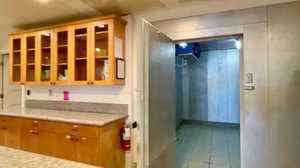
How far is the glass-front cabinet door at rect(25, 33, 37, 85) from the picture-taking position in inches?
110

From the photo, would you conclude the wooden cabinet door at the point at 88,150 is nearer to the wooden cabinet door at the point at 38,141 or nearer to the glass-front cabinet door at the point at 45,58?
the wooden cabinet door at the point at 38,141

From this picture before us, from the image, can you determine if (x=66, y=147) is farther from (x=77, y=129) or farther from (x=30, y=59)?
(x=30, y=59)

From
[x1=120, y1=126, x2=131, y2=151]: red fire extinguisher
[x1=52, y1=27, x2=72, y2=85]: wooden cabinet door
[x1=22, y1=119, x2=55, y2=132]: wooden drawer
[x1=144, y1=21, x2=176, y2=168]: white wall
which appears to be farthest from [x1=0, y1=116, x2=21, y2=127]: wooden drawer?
[x1=144, y1=21, x2=176, y2=168]: white wall

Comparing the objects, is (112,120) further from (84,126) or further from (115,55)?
(115,55)

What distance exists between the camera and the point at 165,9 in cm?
230

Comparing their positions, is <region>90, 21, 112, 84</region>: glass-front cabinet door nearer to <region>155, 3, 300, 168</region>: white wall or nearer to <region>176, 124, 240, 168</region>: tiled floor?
<region>155, 3, 300, 168</region>: white wall

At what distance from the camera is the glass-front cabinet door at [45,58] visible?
8.75 feet

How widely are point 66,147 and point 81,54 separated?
1.27 metres

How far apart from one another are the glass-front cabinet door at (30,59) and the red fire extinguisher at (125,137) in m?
1.70

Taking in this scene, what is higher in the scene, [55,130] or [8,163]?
[8,163]

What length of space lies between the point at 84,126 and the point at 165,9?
1.80 m

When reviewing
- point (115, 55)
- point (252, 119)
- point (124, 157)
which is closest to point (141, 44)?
point (115, 55)

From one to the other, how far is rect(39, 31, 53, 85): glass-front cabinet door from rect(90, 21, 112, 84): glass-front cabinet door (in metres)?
0.84

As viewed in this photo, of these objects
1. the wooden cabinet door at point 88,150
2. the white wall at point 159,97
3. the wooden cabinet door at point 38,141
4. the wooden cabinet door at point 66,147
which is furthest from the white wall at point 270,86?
the wooden cabinet door at point 38,141
